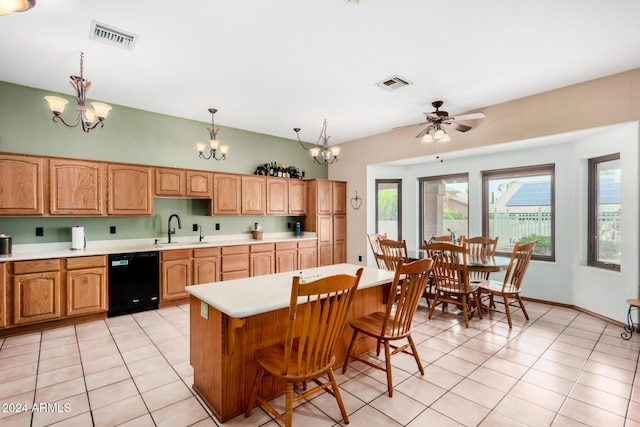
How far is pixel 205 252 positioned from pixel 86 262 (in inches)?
59.2

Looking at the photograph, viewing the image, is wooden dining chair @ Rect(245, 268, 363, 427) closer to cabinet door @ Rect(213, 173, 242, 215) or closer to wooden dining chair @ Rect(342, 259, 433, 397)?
wooden dining chair @ Rect(342, 259, 433, 397)

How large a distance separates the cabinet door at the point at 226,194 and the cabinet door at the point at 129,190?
101 centimetres

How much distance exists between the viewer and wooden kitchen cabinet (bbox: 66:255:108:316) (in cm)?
376

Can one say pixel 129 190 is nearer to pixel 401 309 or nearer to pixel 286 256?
pixel 286 256

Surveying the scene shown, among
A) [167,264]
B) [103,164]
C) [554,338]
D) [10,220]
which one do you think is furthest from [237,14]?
[554,338]

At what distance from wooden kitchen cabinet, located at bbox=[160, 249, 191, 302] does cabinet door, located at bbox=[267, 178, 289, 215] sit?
1.81 meters

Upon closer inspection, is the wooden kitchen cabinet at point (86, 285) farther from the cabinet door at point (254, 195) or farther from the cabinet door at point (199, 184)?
the cabinet door at point (254, 195)

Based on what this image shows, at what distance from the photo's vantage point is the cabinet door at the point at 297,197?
6285mm

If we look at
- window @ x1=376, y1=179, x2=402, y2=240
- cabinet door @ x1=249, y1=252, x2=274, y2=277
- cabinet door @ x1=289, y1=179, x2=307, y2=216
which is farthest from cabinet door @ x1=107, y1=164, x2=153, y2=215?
window @ x1=376, y1=179, x2=402, y2=240

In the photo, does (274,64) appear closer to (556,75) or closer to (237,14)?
(237,14)

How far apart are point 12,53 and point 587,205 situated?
7217mm

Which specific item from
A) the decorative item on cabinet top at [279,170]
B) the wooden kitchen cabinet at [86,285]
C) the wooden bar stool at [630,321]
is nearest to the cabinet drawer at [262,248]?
the decorative item on cabinet top at [279,170]

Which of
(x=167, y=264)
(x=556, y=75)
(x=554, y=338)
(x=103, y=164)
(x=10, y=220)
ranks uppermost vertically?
(x=556, y=75)

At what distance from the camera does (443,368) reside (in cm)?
276
